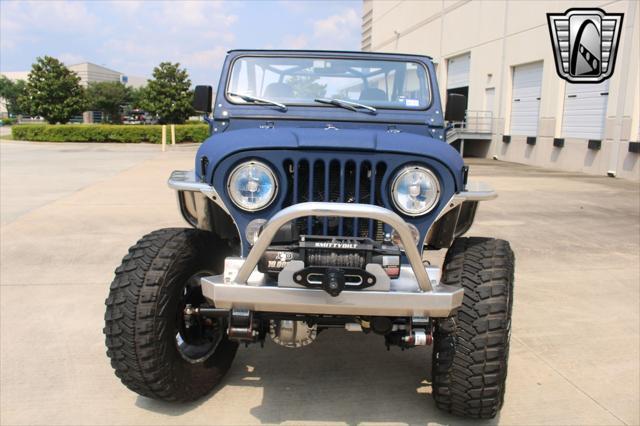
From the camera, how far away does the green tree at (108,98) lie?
62750 mm

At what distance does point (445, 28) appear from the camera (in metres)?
25.0

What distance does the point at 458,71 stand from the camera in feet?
81.4

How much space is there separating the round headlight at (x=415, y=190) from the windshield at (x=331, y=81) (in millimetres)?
1066

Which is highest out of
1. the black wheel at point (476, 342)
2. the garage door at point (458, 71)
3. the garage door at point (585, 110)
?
the garage door at point (458, 71)

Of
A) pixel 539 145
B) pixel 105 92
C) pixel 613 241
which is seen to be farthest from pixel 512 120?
pixel 105 92

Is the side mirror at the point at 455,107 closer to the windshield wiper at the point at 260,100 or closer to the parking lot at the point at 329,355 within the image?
the windshield wiper at the point at 260,100

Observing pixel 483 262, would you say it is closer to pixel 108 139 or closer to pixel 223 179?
pixel 223 179

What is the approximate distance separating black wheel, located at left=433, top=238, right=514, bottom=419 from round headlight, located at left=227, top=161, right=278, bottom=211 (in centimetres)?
94

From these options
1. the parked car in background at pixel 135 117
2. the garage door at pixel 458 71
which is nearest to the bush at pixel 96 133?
the garage door at pixel 458 71

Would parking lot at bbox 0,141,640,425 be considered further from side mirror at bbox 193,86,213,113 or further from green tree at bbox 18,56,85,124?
green tree at bbox 18,56,85,124

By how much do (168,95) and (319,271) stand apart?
35690 mm

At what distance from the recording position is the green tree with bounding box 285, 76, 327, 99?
3631mm

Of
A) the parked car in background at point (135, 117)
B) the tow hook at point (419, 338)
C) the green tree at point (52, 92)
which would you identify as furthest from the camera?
the parked car in background at point (135, 117)

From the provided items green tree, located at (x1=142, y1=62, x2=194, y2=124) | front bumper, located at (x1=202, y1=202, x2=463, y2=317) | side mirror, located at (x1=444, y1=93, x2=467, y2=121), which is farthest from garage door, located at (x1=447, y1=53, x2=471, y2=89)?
front bumper, located at (x1=202, y1=202, x2=463, y2=317)
